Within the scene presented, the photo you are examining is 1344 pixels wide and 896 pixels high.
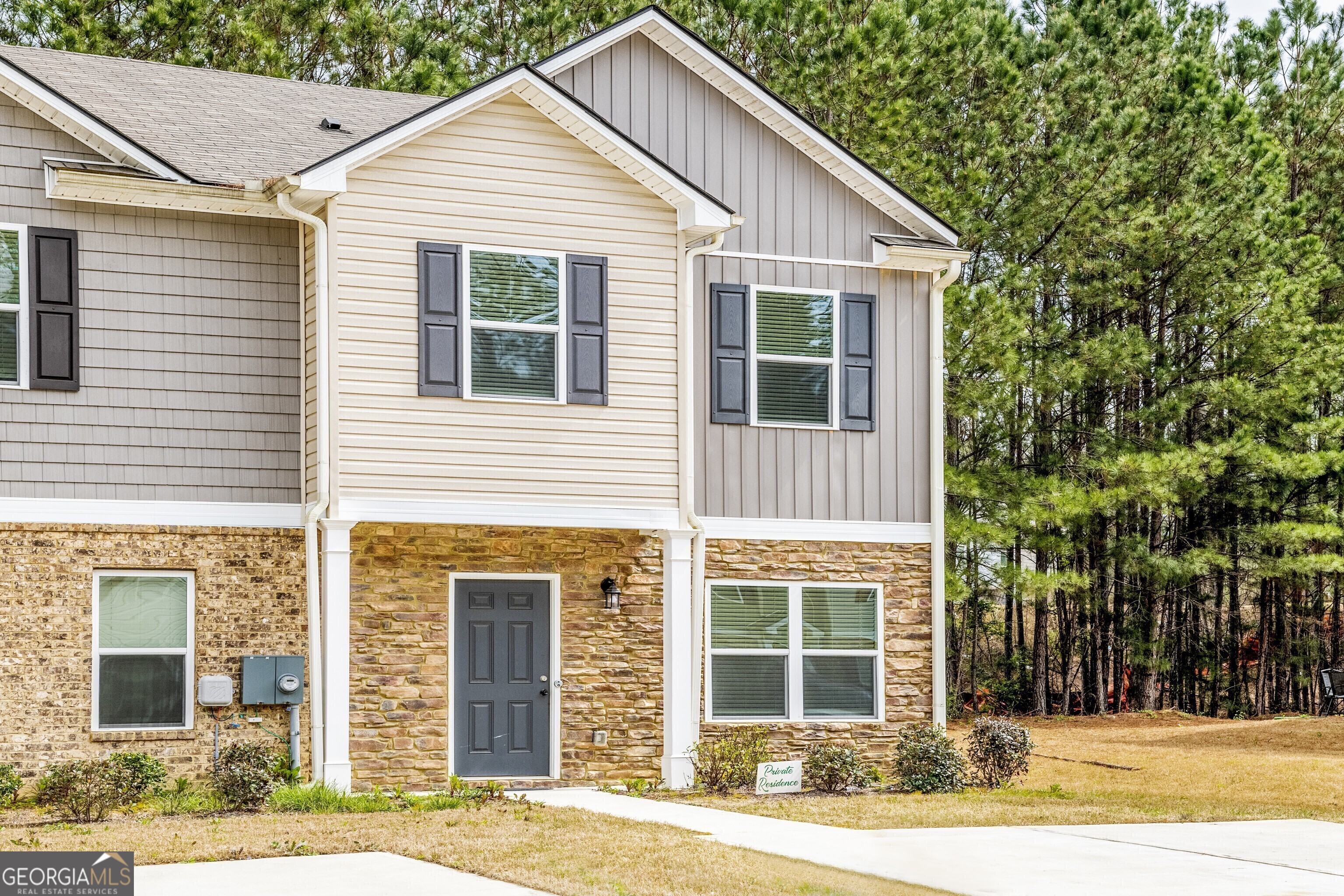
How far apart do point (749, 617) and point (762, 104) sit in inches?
202

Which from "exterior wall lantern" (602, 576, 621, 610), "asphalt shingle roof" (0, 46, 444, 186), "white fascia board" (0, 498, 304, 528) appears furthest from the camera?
"exterior wall lantern" (602, 576, 621, 610)

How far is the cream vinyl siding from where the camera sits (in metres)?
13.4

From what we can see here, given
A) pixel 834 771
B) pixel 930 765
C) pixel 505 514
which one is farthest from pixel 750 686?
pixel 505 514

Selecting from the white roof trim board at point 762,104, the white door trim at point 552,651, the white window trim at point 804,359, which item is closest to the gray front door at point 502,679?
the white door trim at point 552,651

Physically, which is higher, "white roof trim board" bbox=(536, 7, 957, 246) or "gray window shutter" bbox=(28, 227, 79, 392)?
"white roof trim board" bbox=(536, 7, 957, 246)

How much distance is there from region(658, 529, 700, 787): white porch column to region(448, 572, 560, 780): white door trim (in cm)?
99

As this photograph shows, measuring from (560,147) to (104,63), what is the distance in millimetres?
5674

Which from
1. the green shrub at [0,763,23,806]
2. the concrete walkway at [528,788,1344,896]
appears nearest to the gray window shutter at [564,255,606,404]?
the concrete walkway at [528,788,1344,896]

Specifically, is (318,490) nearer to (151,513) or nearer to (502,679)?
(151,513)

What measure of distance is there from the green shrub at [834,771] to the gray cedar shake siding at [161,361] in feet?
17.4

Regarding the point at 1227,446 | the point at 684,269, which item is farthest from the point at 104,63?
the point at 1227,446

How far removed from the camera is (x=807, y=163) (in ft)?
52.4

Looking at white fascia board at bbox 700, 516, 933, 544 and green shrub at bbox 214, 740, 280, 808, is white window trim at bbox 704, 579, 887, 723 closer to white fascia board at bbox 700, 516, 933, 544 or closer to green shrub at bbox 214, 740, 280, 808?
white fascia board at bbox 700, 516, 933, 544

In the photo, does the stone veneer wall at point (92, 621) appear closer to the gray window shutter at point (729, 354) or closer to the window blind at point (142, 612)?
the window blind at point (142, 612)
